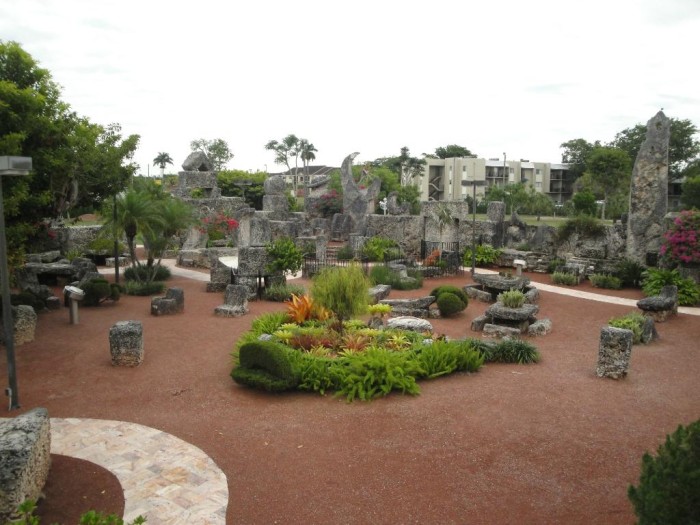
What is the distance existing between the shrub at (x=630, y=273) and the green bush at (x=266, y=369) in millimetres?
15093

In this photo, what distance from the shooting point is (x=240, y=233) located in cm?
2570

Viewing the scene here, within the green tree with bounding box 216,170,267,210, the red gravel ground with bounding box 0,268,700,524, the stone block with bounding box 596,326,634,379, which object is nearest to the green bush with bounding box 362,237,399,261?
the red gravel ground with bounding box 0,268,700,524

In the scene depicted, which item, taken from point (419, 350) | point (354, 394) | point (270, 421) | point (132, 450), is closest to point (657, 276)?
point (419, 350)

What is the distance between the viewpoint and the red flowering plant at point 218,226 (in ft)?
88.2

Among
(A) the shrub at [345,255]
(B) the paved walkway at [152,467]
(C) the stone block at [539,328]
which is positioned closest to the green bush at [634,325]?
(C) the stone block at [539,328]

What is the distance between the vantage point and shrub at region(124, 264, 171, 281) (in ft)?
62.7

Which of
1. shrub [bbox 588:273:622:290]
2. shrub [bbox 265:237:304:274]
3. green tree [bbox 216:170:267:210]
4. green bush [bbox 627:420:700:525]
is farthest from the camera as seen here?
green tree [bbox 216:170:267:210]

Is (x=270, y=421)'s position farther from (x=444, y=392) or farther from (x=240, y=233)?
(x=240, y=233)

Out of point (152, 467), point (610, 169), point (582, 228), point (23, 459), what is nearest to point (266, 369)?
point (152, 467)

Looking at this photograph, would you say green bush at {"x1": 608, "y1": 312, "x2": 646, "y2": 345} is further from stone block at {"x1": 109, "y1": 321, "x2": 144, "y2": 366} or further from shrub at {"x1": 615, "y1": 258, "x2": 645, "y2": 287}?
stone block at {"x1": 109, "y1": 321, "x2": 144, "y2": 366}

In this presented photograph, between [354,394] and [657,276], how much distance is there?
44.9 ft

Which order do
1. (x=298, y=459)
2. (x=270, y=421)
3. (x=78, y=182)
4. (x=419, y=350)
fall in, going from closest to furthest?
(x=298, y=459)
(x=270, y=421)
(x=419, y=350)
(x=78, y=182)

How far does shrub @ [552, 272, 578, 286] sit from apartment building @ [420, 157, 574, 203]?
39.0m

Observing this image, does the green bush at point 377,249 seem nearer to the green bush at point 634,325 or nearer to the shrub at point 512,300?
the shrub at point 512,300
